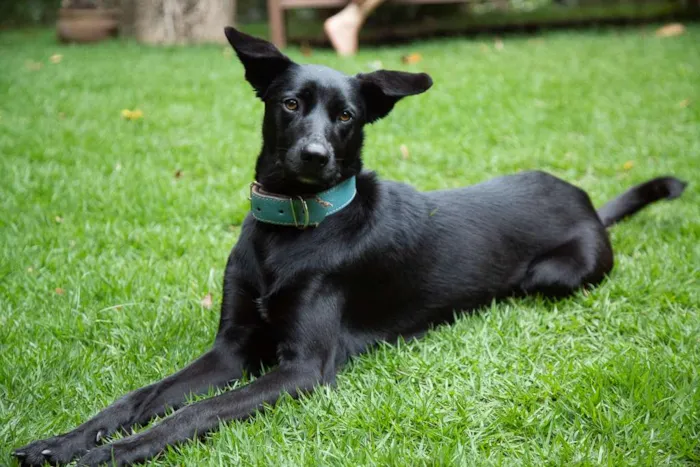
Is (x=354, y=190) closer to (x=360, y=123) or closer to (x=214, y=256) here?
(x=360, y=123)

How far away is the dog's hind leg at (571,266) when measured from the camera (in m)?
3.40

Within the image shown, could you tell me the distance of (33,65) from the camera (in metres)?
8.59

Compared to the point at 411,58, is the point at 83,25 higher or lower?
higher

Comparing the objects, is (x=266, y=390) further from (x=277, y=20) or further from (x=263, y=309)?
(x=277, y=20)

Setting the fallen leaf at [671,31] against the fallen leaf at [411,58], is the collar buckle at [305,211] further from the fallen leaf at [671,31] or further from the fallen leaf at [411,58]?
the fallen leaf at [671,31]

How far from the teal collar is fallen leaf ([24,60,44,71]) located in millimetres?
6631

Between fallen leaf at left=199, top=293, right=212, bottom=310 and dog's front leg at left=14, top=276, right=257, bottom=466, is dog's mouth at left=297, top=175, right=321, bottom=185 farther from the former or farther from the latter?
fallen leaf at left=199, top=293, right=212, bottom=310

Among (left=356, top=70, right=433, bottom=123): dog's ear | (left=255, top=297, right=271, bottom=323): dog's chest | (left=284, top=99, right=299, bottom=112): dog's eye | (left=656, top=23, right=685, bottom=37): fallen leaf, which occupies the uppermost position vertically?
(left=356, top=70, right=433, bottom=123): dog's ear

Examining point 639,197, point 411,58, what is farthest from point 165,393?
point 411,58

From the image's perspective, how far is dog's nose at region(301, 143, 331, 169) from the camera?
2576mm

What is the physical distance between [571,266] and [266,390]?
173cm

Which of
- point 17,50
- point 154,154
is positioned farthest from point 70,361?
point 17,50

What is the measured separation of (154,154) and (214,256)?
188 cm

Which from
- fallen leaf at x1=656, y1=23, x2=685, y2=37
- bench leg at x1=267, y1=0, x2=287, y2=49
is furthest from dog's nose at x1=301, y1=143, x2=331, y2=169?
fallen leaf at x1=656, y1=23, x2=685, y2=37
